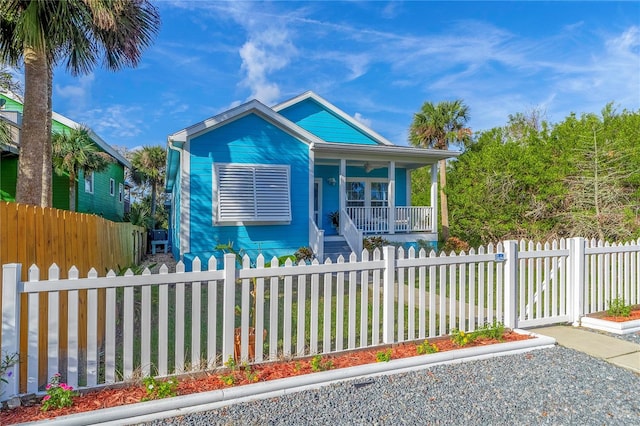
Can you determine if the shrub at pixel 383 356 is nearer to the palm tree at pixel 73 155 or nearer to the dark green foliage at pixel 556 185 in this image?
the dark green foliage at pixel 556 185

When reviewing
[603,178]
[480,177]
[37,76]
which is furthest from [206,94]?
[603,178]

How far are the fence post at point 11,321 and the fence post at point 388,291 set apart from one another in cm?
344

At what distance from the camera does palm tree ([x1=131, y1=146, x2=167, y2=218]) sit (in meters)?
32.6

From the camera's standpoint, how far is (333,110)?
16344mm

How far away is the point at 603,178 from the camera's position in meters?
11.5

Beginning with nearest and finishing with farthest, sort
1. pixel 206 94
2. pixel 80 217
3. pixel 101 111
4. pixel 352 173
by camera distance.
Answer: pixel 80 217 < pixel 352 173 < pixel 206 94 < pixel 101 111

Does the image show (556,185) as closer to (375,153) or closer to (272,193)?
(375,153)

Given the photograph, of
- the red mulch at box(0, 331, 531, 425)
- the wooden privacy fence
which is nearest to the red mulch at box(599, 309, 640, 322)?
the red mulch at box(0, 331, 531, 425)

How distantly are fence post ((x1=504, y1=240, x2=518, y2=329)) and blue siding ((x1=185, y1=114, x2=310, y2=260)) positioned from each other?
7.43 meters

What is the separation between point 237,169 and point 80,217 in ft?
21.0

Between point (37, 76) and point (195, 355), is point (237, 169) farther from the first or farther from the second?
point (195, 355)

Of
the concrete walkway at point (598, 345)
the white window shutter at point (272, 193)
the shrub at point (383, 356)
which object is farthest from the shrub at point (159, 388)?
the white window shutter at point (272, 193)

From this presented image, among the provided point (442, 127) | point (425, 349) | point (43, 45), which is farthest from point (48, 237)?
point (442, 127)

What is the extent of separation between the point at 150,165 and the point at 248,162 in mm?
24997
